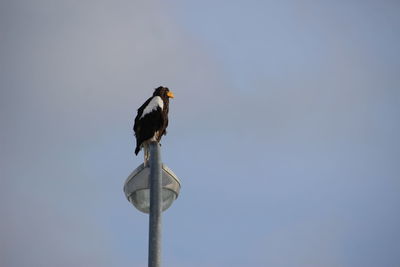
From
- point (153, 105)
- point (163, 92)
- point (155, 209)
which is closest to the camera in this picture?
point (155, 209)

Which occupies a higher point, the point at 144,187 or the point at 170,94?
the point at 170,94

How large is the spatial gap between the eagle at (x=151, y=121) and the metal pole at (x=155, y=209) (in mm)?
4563

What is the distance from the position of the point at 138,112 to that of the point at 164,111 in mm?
522

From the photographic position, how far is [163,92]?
41.6 feet

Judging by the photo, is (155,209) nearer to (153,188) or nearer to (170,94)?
(153,188)

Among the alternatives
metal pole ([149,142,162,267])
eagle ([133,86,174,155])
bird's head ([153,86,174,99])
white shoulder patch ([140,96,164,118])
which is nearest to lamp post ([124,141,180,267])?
metal pole ([149,142,162,267])

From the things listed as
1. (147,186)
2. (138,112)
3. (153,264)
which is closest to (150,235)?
(153,264)

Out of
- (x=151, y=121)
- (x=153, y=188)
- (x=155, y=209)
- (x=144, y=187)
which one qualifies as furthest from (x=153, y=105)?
(x=155, y=209)

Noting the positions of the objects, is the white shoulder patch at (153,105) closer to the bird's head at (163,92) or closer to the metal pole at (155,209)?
the bird's head at (163,92)

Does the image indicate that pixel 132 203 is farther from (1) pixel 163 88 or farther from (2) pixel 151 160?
(1) pixel 163 88

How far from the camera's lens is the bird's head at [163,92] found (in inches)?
496

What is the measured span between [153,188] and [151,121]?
533cm

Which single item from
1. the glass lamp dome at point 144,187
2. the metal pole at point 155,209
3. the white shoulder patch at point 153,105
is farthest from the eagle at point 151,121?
the metal pole at point 155,209

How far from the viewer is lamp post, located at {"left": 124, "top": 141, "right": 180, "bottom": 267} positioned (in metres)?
5.90
